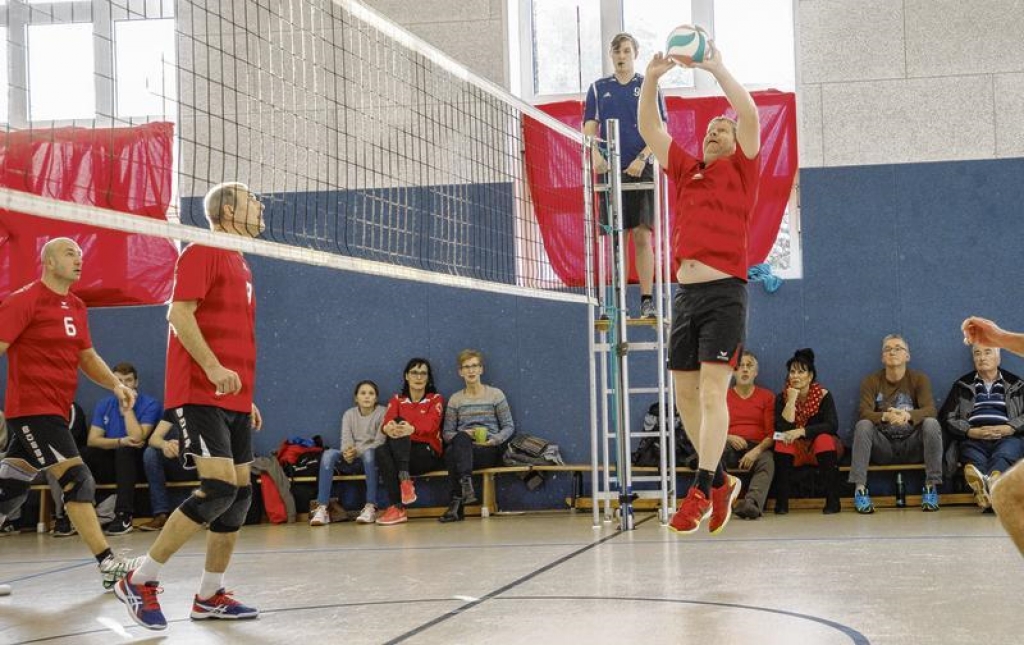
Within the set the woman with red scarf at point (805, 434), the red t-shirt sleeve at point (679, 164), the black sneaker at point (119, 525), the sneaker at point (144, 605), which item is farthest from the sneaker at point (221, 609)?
the woman with red scarf at point (805, 434)

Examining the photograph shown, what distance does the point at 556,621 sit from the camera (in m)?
4.34

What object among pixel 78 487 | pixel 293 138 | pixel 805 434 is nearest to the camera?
pixel 78 487

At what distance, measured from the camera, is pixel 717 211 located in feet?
17.4

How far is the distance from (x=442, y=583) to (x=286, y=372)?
5603 millimetres

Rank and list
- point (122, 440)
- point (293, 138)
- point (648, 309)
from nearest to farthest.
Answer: point (648, 309), point (122, 440), point (293, 138)

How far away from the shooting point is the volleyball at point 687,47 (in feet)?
16.7

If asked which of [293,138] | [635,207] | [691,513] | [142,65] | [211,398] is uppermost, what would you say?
[142,65]

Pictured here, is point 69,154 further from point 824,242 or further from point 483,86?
point 824,242

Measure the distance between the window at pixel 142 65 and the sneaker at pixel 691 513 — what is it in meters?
7.52

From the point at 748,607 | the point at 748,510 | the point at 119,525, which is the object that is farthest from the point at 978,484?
the point at 119,525

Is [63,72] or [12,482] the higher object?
[63,72]

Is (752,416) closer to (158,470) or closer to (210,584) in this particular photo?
(158,470)

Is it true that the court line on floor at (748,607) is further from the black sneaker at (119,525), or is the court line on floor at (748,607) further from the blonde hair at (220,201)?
the black sneaker at (119,525)

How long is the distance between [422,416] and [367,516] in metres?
0.92
